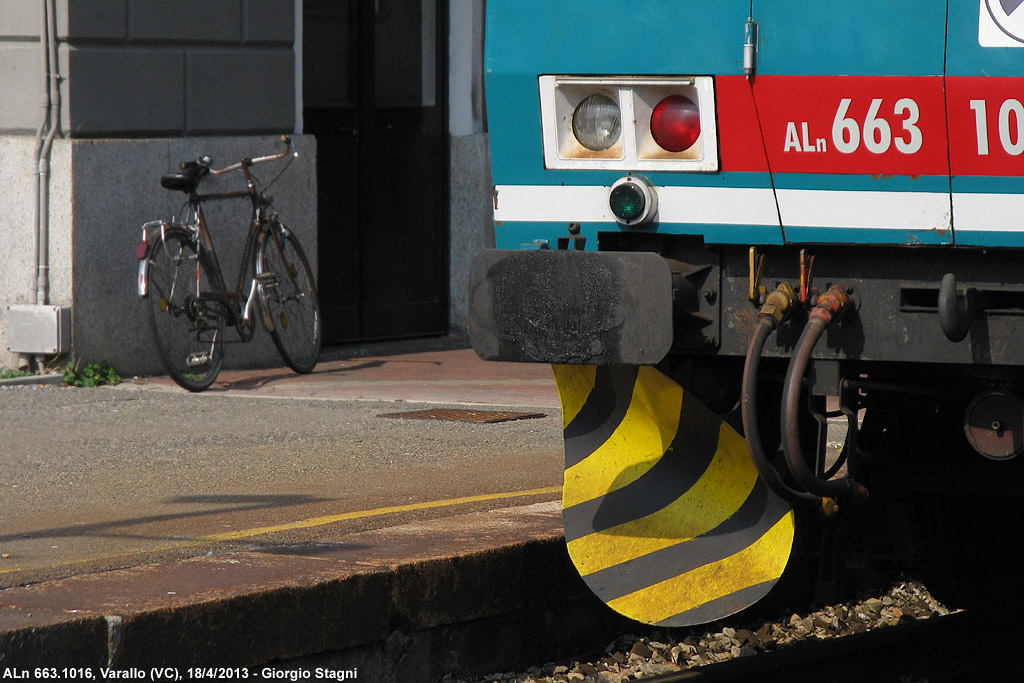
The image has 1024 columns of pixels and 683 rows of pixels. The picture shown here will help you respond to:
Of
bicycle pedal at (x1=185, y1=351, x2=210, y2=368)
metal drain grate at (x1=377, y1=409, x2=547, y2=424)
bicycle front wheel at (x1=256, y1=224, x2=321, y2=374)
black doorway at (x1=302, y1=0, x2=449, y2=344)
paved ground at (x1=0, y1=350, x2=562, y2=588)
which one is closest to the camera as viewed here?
paved ground at (x1=0, y1=350, x2=562, y2=588)

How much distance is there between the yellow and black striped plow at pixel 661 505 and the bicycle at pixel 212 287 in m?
4.16

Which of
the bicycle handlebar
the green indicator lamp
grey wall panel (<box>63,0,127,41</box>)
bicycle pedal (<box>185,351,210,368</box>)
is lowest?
bicycle pedal (<box>185,351,210,368</box>)

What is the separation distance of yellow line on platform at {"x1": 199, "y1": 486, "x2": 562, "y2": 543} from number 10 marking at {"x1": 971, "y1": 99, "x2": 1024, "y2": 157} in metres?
2.35

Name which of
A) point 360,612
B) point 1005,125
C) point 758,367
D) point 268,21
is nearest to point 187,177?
point 268,21

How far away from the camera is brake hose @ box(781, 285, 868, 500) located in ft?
11.9

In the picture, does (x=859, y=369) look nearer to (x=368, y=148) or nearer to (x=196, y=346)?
(x=196, y=346)

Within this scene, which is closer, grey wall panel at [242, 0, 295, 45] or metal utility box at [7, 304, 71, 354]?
metal utility box at [7, 304, 71, 354]

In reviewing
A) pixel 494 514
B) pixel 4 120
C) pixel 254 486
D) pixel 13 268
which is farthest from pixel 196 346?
pixel 494 514

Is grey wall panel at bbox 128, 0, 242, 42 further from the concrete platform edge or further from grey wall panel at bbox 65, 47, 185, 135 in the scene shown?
the concrete platform edge

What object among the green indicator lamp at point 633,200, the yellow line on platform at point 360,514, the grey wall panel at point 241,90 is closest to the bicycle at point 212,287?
the grey wall panel at point 241,90

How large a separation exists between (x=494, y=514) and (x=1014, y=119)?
2.17 m

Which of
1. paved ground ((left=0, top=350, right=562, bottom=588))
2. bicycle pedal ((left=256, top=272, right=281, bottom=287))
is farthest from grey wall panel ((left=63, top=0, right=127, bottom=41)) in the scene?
paved ground ((left=0, top=350, right=562, bottom=588))

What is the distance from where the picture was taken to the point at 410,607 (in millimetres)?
4289

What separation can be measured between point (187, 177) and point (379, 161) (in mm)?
2302
